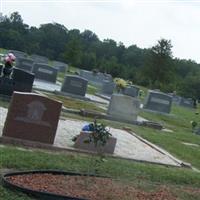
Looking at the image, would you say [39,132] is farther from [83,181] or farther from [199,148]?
[199,148]

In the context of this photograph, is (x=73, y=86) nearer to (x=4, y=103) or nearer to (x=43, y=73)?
(x=43, y=73)

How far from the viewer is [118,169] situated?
9.20 m

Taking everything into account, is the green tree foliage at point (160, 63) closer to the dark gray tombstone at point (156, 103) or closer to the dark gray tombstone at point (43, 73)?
the dark gray tombstone at point (43, 73)

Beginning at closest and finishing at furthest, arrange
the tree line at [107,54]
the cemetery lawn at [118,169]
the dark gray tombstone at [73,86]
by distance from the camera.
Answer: the cemetery lawn at [118,169]
the dark gray tombstone at [73,86]
the tree line at [107,54]

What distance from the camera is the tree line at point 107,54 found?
59.6m

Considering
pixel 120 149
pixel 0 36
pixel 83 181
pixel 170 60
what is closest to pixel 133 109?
pixel 120 149

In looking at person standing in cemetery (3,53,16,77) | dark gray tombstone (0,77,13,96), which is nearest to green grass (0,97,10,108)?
dark gray tombstone (0,77,13,96)

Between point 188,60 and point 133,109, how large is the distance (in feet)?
300

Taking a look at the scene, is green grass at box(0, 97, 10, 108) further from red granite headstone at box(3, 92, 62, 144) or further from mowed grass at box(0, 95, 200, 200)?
mowed grass at box(0, 95, 200, 200)

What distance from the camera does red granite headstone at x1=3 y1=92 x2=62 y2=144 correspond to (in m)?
10.3

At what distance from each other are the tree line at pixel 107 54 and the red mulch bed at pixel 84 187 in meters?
49.1

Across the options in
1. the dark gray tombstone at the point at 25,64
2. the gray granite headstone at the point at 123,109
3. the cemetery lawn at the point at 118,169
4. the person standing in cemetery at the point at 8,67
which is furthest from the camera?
the dark gray tombstone at the point at 25,64

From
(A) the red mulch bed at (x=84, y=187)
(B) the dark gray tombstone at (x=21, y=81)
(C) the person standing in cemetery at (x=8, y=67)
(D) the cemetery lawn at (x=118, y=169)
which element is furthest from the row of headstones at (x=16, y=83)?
(A) the red mulch bed at (x=84, y=187)

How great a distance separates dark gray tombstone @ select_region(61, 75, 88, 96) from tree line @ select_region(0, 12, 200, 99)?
30.6 m
